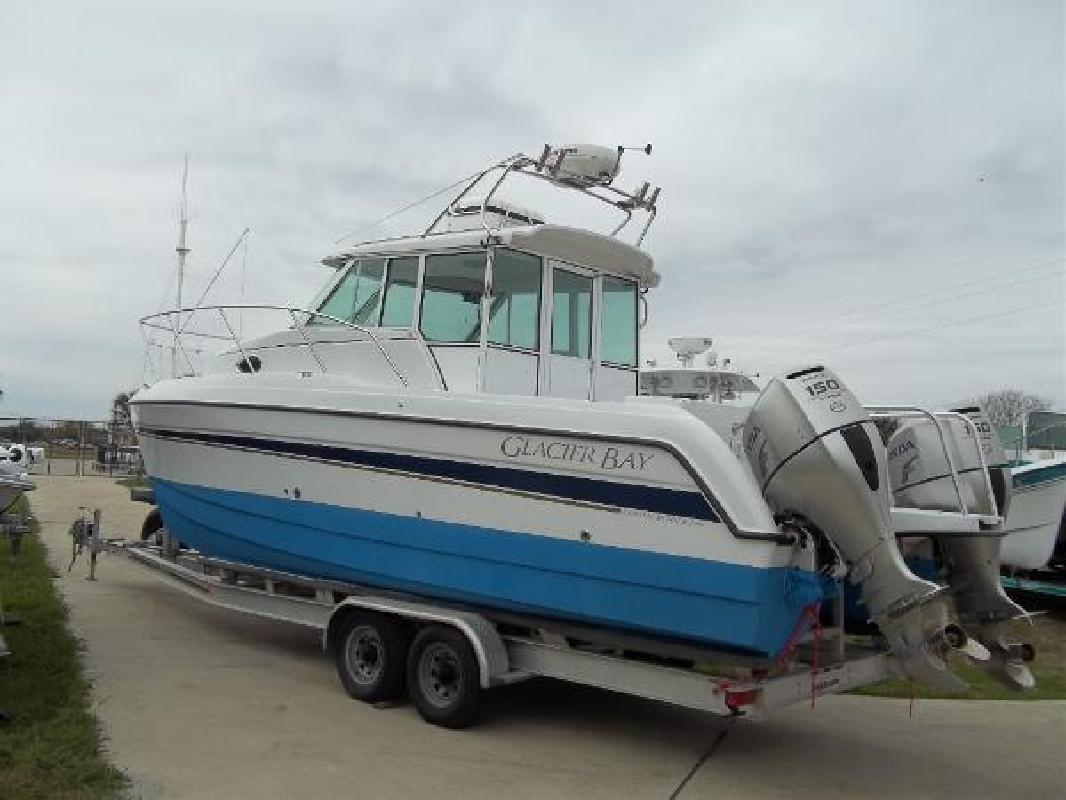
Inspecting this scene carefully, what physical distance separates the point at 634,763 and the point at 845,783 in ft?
3.65

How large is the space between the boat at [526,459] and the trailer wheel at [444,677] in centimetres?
26

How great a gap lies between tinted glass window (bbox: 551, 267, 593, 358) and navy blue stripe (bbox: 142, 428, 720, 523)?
1616mm

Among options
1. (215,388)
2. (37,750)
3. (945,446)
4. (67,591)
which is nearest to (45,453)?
(67,591)

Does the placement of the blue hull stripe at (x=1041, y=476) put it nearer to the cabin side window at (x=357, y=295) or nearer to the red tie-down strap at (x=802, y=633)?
the red tie-down strap at (x=802, y=633)

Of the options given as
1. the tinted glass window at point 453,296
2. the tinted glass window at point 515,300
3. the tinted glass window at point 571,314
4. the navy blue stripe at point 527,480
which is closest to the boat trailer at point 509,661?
the navy blue stripe at point 527,480

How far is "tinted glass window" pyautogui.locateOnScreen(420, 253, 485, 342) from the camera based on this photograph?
6832mm

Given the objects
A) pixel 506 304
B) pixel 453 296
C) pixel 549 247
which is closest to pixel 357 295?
pixel 453 296

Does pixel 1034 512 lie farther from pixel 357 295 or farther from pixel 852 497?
pixel 357 295

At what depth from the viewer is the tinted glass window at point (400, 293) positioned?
712 cm

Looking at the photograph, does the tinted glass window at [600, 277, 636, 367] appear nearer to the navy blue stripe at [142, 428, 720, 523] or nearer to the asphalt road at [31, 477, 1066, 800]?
the navy blue stripe at [142, 428, 720, 523]

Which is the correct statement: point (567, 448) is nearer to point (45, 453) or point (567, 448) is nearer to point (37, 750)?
point (37, 750)

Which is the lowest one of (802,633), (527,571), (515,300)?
(802,633)

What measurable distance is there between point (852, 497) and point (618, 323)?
327 cm

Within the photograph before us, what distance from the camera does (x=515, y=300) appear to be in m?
6.99
